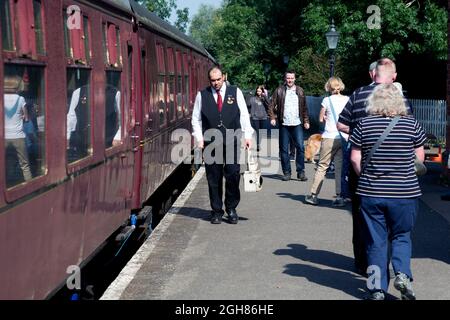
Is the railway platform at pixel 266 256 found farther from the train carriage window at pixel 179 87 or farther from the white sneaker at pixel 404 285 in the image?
the train carriage window at pixel 179 87

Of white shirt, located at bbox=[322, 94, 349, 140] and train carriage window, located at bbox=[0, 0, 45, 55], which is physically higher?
train carriage window, located at bbox=[0, 0, 45, 55]

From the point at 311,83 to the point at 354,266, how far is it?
3229cm

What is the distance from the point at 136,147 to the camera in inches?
407

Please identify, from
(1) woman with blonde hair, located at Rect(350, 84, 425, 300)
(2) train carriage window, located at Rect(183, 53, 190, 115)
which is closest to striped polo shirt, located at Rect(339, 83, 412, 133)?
(1) woman with blonde hair, located at Rect(350, 84, 425, 300)

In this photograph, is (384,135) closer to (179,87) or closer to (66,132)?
(66,132)

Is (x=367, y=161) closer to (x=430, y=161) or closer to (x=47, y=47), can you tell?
(x=47, y=47)

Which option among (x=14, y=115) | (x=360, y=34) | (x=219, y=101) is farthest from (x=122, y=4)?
(x=360, y=34)

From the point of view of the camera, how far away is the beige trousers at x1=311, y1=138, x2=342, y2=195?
1241 centimetres

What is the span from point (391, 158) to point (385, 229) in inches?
21.8

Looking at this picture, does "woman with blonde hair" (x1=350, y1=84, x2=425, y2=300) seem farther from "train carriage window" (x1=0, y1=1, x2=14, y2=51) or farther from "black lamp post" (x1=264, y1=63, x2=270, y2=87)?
"black lamp post" (x1=264, y1=63, x2=270, y2=87)

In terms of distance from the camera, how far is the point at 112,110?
8617 mm

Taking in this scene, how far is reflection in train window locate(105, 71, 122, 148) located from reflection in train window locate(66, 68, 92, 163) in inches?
41.2

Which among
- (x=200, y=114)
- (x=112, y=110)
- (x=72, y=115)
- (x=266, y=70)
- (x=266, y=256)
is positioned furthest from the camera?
(x=266, y=70)
